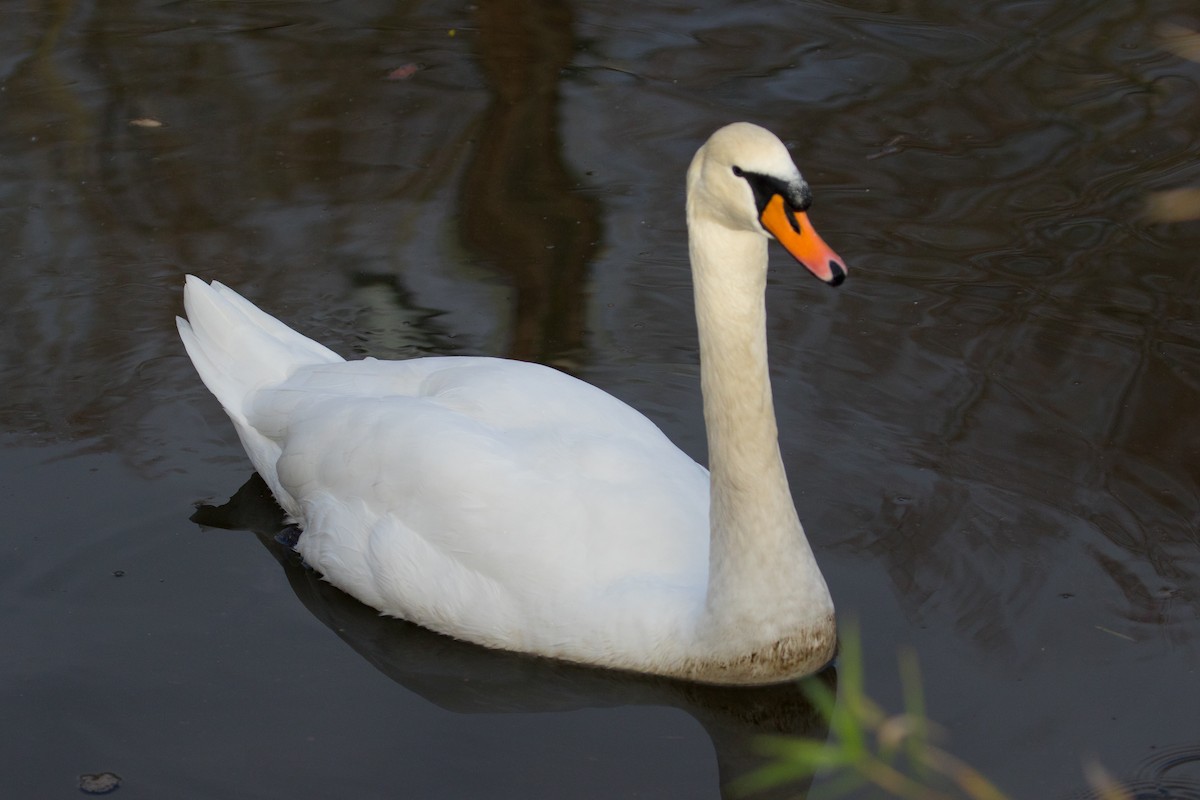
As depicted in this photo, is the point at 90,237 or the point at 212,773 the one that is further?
the point at 90,237

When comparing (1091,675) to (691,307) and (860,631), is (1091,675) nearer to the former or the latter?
(860,631)

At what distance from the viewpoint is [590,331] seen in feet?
22.4

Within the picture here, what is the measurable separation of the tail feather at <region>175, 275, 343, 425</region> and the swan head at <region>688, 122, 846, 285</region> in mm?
2325

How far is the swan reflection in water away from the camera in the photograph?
15.6 ft

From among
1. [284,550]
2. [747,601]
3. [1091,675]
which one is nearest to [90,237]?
[284,550]

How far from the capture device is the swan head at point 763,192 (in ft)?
12.8

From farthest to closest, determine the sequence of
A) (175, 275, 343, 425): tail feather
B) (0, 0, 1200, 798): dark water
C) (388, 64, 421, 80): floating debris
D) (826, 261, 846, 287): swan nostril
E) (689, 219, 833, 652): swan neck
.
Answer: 1. (388, 64, 421, 80): floating debris
2. (175, 275, 343, 425): tail feather
3. (0, 0, 1200, 798): dark water
4. (689, 219, 833, 652): swan neck
5. (826, 261, 846, 287): swan nostril

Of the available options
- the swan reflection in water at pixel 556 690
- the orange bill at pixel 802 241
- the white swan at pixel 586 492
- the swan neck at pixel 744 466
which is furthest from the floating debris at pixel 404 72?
the orange bill at pixel 802 241

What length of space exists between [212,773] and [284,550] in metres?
1.25

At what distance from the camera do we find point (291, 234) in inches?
305

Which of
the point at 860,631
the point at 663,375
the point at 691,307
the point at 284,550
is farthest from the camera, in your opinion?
the point at 691,307

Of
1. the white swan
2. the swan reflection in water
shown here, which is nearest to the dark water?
the swan reflection in water

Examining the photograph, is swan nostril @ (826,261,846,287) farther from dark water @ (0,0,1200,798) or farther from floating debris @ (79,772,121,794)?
floating debris @ (79,772,121,794)

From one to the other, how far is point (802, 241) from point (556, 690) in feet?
5.65
